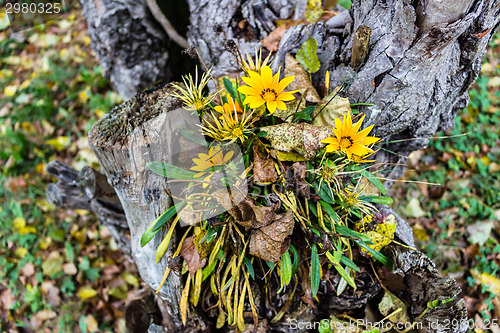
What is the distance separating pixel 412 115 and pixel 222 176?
3.15 ft

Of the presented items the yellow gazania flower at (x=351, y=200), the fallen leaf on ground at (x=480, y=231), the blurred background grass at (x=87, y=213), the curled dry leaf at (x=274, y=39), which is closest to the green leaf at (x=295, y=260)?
the yellow gazania flower at (x=351, y=200)

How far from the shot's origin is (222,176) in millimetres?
1400

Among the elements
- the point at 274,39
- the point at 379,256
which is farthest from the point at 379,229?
the point at 274,39

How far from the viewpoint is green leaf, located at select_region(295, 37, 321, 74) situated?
1552 mm

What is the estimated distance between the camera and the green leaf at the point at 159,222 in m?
1.42

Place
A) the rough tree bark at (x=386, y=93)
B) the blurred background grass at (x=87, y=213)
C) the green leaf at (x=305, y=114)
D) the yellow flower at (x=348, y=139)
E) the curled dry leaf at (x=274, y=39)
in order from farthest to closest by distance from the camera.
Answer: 1. the blurred background grass at (x=87, y=213)
2. the curled dry leaf at (x=274, y=39)
3. the green leaf at (x=305, y=114)
4. the rough tree bark at (x=386, y=93)
5. the yellow flower at (x=348, y=139)

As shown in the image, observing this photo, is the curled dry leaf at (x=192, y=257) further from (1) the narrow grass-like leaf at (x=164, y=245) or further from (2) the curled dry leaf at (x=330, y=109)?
(2) the curled dry leaf at (x=330, y=109)

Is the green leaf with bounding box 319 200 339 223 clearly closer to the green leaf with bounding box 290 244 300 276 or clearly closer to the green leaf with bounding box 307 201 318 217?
the green leaf with bounding box 307 201 318 217

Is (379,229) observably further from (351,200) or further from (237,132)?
(237,132)

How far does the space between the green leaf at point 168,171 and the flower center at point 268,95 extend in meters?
0.48

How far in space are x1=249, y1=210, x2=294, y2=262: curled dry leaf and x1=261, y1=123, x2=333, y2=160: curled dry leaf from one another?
0.28m

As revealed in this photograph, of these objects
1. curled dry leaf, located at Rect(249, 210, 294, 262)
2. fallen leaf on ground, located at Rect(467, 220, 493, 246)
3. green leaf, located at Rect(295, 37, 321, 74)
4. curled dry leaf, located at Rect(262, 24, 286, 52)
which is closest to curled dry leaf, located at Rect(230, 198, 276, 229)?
curled dry leaf, located at Rect(249, 210, 294, 262)

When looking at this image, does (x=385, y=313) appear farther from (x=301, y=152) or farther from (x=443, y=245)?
(x=443, y=245)

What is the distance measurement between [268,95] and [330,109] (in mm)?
384
